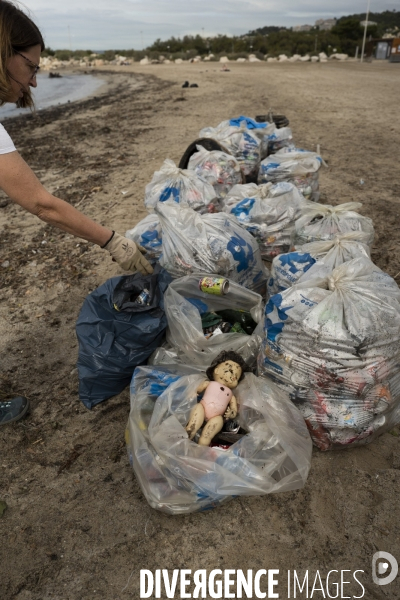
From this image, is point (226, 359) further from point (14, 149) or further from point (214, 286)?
point (14, 149)

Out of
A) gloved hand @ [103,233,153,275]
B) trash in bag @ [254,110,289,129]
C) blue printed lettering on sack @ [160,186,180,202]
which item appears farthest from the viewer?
trash in bag @ [254,110,289,129]

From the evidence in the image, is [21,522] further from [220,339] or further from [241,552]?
[220,339]

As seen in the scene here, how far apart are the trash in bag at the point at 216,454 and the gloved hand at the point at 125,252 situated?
673 mm

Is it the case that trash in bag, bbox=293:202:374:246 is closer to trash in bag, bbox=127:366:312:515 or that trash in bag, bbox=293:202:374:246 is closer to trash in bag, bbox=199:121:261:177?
trash in bag, bbox=127:366:312:515

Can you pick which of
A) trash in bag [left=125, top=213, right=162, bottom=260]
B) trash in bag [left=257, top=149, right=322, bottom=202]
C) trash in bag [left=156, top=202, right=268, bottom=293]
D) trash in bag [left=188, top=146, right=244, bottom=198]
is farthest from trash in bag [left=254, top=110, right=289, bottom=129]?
trash in bag [left=156, top=202, right=268, bottom=293]

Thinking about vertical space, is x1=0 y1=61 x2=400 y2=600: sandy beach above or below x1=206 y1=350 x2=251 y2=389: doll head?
below

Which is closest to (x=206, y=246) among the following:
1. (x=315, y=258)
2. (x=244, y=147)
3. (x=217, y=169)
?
(x=315, y=258)

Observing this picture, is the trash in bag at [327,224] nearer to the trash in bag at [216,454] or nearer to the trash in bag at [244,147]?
the trash in bag at [216,454]

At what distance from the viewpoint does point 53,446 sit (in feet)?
6.46

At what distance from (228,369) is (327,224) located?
4.24ft

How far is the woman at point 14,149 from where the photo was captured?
1.57 m

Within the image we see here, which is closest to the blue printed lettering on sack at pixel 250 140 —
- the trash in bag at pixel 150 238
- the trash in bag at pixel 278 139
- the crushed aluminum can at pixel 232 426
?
the trash in bag at pixel 278 139

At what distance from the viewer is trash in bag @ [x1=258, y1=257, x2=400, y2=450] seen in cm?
164

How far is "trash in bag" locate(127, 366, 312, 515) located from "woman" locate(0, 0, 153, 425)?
0.81m
